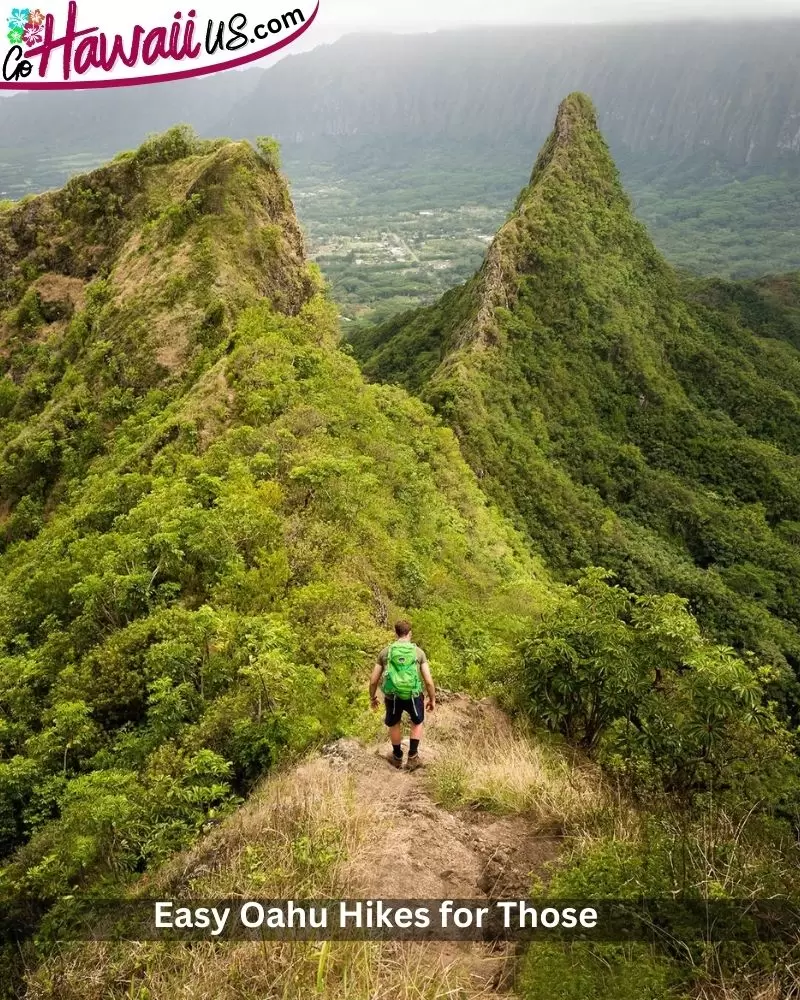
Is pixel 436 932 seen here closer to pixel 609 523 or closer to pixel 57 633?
pixel 57 633

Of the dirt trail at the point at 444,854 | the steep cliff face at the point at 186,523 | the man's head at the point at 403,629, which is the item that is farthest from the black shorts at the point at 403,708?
the steep cliff face at the point at 186,523

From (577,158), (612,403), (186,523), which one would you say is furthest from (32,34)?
(577,158)

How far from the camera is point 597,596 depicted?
11039 millimetres

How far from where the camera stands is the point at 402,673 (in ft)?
29.5

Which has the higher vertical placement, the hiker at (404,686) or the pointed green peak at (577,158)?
the pointed green peak at (577,158)

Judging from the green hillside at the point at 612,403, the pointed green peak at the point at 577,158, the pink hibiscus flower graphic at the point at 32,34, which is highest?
the pointed green peak at the point at 577,158

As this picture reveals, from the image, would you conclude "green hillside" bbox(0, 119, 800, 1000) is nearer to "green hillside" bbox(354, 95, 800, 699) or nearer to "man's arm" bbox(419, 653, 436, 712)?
"man's arm" bbox(419, 653, 436, 712)

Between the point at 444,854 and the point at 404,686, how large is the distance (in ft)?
7.26

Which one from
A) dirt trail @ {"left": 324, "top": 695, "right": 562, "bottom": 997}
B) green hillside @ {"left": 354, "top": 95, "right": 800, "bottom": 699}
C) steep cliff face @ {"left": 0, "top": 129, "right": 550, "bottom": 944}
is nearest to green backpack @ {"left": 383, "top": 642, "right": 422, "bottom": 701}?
dirt trail @ {"left": 324, "top": 695, "right": 562, "bottom": 997}

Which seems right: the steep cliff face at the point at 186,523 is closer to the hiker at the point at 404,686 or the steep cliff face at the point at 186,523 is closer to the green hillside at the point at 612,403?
the hiker at the point at 404,686

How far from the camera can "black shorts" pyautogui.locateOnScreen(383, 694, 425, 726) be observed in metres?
9.06

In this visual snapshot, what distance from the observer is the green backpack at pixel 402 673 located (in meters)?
8.97

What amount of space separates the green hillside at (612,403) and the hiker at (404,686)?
36949 millimetres

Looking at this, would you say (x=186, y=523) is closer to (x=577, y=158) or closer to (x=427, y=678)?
(x=427, y=678)
